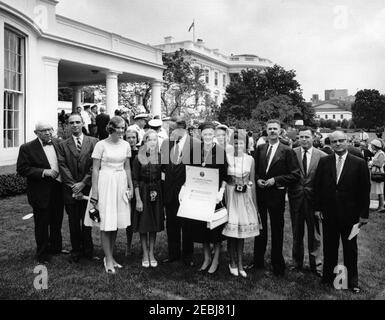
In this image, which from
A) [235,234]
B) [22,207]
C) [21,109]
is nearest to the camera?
[235,234]

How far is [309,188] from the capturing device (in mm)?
5422

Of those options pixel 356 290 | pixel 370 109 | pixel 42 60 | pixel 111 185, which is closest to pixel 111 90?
pixel 42 60

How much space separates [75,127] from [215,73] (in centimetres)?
6202

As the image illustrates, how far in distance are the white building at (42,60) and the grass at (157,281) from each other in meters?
8.33

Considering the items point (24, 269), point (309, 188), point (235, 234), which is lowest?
point (24, 269)

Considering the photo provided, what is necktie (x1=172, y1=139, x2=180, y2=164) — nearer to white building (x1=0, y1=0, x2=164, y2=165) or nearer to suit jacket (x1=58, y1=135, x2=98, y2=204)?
suit jacket (x1=58, y1=135, x2=98, y2=204)

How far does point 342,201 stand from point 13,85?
Result: 40.8 feet

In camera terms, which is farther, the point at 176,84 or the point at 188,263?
the point at 176,84

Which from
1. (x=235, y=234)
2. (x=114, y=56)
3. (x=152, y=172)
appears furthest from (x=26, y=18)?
(x=235, y=234)

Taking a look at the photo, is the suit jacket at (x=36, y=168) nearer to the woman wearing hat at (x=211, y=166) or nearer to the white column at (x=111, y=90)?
the woman wearing hat at (x=211, y=166)

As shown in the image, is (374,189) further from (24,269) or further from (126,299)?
(24,269)

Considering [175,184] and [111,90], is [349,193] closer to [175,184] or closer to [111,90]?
[175,184]

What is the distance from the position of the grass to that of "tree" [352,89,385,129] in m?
88.8

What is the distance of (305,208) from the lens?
17.9 ft
